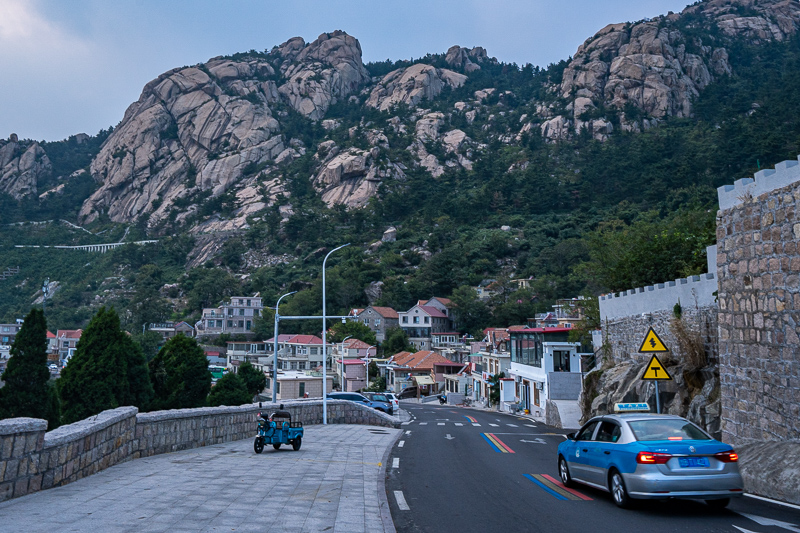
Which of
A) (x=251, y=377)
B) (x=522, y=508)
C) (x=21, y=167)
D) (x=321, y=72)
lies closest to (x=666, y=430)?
(x=522, y=508)

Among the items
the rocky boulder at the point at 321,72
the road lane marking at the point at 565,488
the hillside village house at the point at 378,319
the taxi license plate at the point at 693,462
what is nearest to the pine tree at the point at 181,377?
the road lane marking at the point at 565,488

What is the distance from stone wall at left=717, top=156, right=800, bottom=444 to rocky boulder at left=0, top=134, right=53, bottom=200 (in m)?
193

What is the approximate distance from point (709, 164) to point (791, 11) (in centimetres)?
9634

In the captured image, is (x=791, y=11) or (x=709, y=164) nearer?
(x=709, y=164)

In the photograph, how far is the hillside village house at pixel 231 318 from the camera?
96688 millimetres

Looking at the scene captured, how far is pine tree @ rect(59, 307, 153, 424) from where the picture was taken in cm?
2497

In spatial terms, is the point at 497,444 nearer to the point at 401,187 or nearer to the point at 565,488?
the point at 565,488

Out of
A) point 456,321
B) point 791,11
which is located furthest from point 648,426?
point 791,11

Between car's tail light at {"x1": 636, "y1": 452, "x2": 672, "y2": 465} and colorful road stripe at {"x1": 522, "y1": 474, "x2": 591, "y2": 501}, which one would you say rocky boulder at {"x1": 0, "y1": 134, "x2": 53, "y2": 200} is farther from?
car's tail light at {"x1": 636, "y1": 452, "x2": 672, "y2": 465}

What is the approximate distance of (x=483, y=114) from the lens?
15562cm

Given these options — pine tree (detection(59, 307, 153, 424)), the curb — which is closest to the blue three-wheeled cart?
the curb

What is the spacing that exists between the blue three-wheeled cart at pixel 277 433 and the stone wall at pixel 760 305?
36.2ft

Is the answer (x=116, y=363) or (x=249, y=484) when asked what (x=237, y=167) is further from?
(x=249, y=484)

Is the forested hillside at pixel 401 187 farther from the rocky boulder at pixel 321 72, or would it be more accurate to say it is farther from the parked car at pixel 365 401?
the parked car at pixel 365 401
